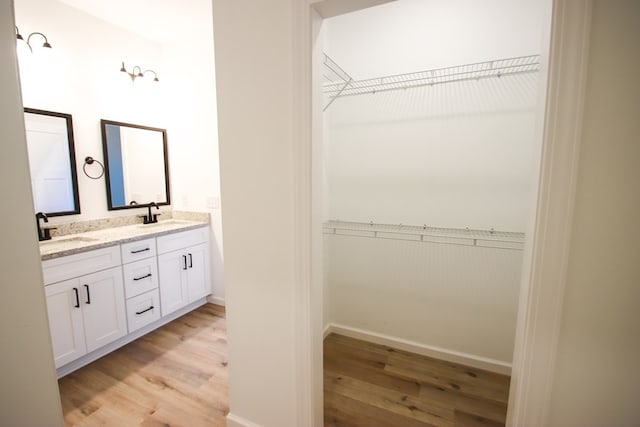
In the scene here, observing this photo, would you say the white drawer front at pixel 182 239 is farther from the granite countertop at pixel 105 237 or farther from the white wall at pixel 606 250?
the white wall at pixel 606 250

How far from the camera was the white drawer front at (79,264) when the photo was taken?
1.80 m

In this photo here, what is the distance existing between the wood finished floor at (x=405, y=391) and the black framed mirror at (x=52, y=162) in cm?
245

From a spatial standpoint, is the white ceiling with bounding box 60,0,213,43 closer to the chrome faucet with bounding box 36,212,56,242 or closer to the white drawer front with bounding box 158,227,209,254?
the chrome faucet with bounding box 36,212,56,242

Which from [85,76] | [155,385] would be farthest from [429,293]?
[85,76]

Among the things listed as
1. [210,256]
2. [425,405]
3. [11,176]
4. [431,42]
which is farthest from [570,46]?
[210,256]

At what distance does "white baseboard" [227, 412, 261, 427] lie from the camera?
4.82 ft

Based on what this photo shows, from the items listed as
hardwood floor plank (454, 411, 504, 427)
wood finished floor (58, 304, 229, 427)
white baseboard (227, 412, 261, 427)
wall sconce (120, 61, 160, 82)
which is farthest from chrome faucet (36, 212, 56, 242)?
hardwood floor plank (454, 411, 504, 427)

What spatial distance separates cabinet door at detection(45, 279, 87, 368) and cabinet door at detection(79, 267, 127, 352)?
0.04m

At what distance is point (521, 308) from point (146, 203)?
3197mm

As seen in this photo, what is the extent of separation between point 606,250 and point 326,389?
1.67 meters

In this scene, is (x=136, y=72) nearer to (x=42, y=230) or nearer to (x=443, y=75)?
(x=42, y=230)

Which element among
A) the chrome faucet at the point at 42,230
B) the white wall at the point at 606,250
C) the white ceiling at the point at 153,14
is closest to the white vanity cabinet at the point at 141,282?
A: the chrome faucet at the point at 42,230

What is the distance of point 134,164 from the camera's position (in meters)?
2.77

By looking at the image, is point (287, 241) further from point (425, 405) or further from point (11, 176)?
point (425, 405)
